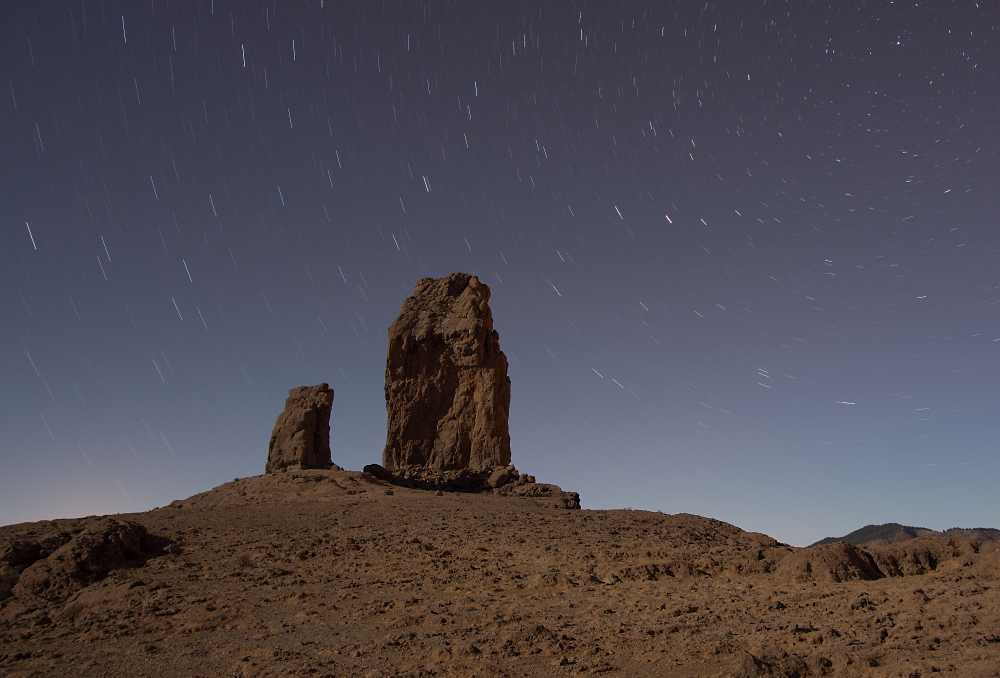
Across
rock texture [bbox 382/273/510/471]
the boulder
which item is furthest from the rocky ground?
rock texture [bbox 382/273/510/471]

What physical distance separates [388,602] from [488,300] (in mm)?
24538

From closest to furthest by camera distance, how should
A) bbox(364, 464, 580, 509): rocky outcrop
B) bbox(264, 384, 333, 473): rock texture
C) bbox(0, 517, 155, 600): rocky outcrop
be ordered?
bbox(0, 517, 155, 600): rocky outcrop
bbox(364, 464, 580, 509): rocky outcrop
bbox(264, 384, 333, 473): rock texture

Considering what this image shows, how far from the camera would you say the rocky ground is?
7863 mm

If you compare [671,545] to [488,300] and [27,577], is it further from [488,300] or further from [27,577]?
[488,300]

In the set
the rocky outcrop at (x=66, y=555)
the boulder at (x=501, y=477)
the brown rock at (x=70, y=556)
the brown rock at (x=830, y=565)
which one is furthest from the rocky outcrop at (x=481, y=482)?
the brown rock at (x=830, y=565)

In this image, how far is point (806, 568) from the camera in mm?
12336

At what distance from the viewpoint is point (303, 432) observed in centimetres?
3206

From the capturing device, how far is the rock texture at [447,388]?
3178 cm

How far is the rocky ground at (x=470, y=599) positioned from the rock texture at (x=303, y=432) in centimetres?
1054

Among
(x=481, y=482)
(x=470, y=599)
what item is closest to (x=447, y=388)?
(x=481, y=482)

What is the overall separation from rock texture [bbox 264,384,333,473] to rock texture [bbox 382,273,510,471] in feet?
11.4

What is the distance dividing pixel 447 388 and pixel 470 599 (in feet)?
72.0

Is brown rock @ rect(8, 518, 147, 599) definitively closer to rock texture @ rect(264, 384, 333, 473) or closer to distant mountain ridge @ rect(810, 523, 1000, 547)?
rock texture @ rect(264, 384, 333, 473)

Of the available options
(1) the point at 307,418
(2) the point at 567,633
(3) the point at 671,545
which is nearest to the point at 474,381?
(1) the point at 307,418
